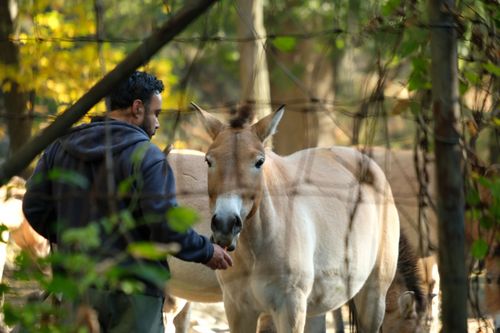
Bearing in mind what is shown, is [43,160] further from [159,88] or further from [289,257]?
[289,257]

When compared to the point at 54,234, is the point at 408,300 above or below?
below

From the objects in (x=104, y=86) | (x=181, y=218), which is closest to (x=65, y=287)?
(x=181, y=218)

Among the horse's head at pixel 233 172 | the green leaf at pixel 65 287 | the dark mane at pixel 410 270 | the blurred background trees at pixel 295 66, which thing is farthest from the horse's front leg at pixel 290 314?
the green leaf at pixel 65 287

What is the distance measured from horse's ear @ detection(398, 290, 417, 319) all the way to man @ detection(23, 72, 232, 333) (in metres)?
3.91

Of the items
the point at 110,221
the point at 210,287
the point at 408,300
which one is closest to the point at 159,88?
the point at 110,221

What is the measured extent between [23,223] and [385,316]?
3.58 meters

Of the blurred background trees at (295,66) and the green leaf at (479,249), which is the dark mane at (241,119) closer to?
the blurred background trees at (295,66)

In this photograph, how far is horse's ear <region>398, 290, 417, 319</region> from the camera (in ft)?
29.3

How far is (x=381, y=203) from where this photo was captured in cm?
836

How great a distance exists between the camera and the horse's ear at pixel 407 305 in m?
8.93

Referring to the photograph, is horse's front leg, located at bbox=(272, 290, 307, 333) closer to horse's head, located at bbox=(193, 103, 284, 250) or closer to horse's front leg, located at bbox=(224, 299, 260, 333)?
horse's front leg, located at bbox=(224, 299, 260, 333)

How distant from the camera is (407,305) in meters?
9.09

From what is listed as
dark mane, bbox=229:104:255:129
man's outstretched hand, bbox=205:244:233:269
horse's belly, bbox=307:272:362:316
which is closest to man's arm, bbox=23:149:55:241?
man's outstretched hand, bbox=205:244:233:269

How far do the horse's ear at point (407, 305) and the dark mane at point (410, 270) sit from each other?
80 mm
